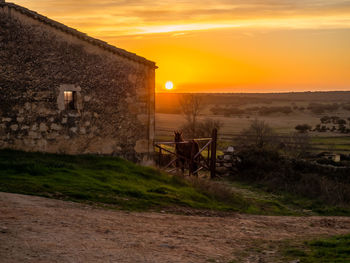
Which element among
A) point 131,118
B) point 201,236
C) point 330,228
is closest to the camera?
point 201,236

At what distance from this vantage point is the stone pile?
2062 centimetres

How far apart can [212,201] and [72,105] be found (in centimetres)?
651

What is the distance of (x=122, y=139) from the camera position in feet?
57.4

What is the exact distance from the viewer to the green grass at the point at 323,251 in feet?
24.5

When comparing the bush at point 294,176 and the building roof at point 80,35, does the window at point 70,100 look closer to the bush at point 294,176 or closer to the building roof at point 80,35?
the building roof at point 80,35

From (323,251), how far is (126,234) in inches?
138

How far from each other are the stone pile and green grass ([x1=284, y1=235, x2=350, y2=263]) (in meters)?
11.5

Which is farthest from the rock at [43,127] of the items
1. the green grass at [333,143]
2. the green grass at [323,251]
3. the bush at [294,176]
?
the green grass at [333,143]

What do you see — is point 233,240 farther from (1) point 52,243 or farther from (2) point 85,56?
(2) point 85,56

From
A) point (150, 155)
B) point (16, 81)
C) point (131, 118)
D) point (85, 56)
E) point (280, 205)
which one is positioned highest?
point (85, 56)

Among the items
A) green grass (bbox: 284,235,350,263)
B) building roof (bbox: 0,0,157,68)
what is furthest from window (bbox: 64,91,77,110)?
green grass (bbox: 284,235,350,263)

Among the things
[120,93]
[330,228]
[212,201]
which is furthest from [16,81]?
[330,228]

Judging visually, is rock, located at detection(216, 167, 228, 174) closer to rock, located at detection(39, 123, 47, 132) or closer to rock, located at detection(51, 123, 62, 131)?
rock, located at detection(51, 123, 62, 131)

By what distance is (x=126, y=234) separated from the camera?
8.27 meters
